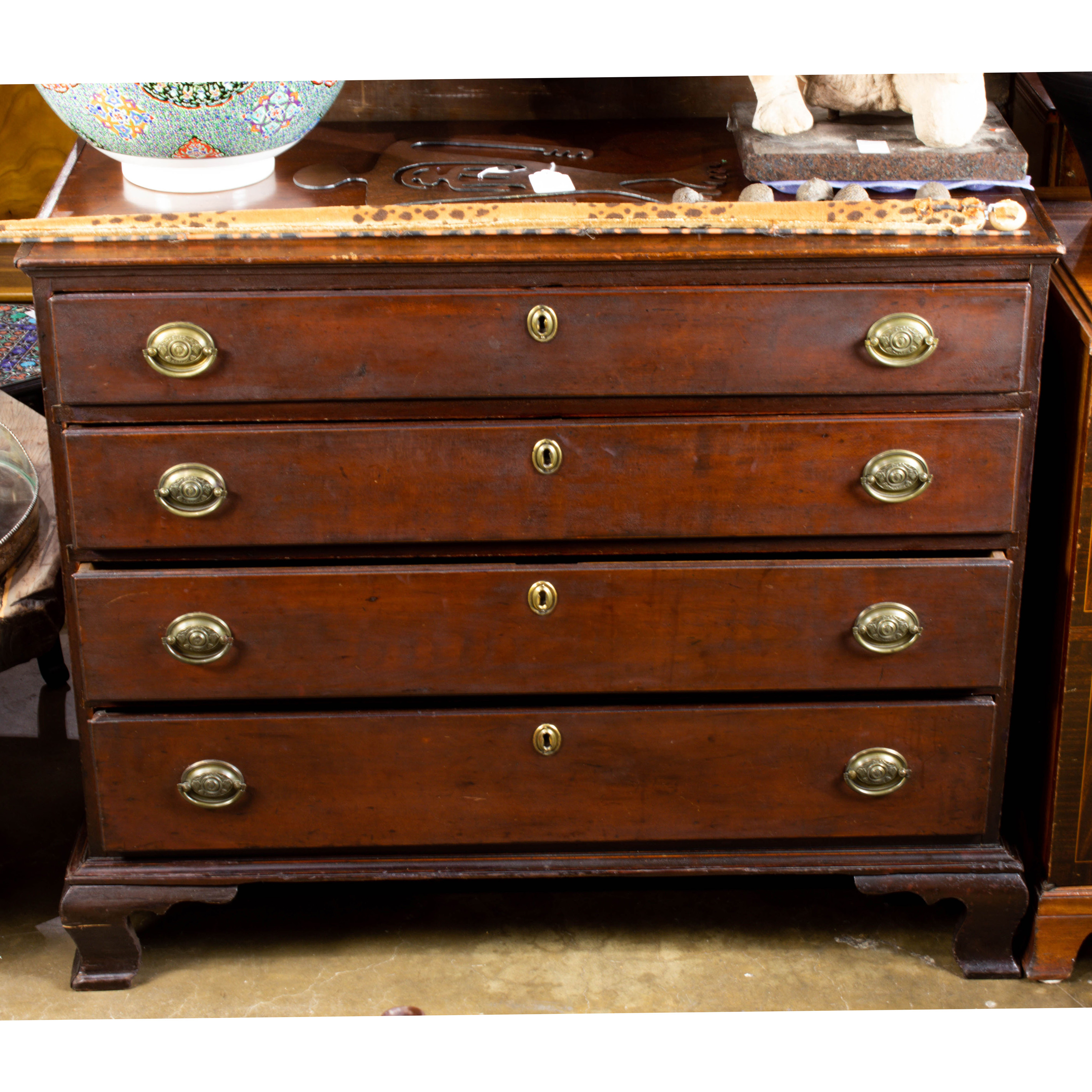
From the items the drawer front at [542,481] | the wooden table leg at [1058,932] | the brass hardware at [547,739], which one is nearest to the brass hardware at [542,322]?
the drawer front at [542,481]

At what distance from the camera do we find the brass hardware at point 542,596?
5.56 feet

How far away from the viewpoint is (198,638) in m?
1.70

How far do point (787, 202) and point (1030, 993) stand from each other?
1211mm

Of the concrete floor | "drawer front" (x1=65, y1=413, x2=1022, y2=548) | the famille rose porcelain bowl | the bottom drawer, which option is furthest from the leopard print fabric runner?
the concrete floor

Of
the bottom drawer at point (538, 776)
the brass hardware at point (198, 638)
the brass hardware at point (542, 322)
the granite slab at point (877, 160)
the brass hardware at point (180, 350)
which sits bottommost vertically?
the bottom drawer at point (538, 776)

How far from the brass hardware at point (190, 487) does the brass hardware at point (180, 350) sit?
122 mm

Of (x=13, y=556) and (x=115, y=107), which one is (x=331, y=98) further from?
(x=13, y=556)

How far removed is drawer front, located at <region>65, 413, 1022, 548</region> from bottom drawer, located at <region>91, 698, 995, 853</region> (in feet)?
0.90

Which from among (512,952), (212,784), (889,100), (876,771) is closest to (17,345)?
(212,784)

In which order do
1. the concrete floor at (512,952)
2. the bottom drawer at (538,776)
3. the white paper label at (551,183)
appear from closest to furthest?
the white paper label at (551,183), the bottom drawer at (538,776), the concrete floor at (512,952)

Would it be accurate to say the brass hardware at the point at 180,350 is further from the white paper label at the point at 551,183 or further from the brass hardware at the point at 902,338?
the brass hardware at the point at 902,338

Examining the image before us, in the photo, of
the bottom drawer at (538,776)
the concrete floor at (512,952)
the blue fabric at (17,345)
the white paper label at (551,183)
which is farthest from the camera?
the blue fabric at (17,345)

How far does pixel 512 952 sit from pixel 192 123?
1.28 m

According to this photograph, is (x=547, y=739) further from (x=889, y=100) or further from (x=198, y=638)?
(x=889, y=100)
